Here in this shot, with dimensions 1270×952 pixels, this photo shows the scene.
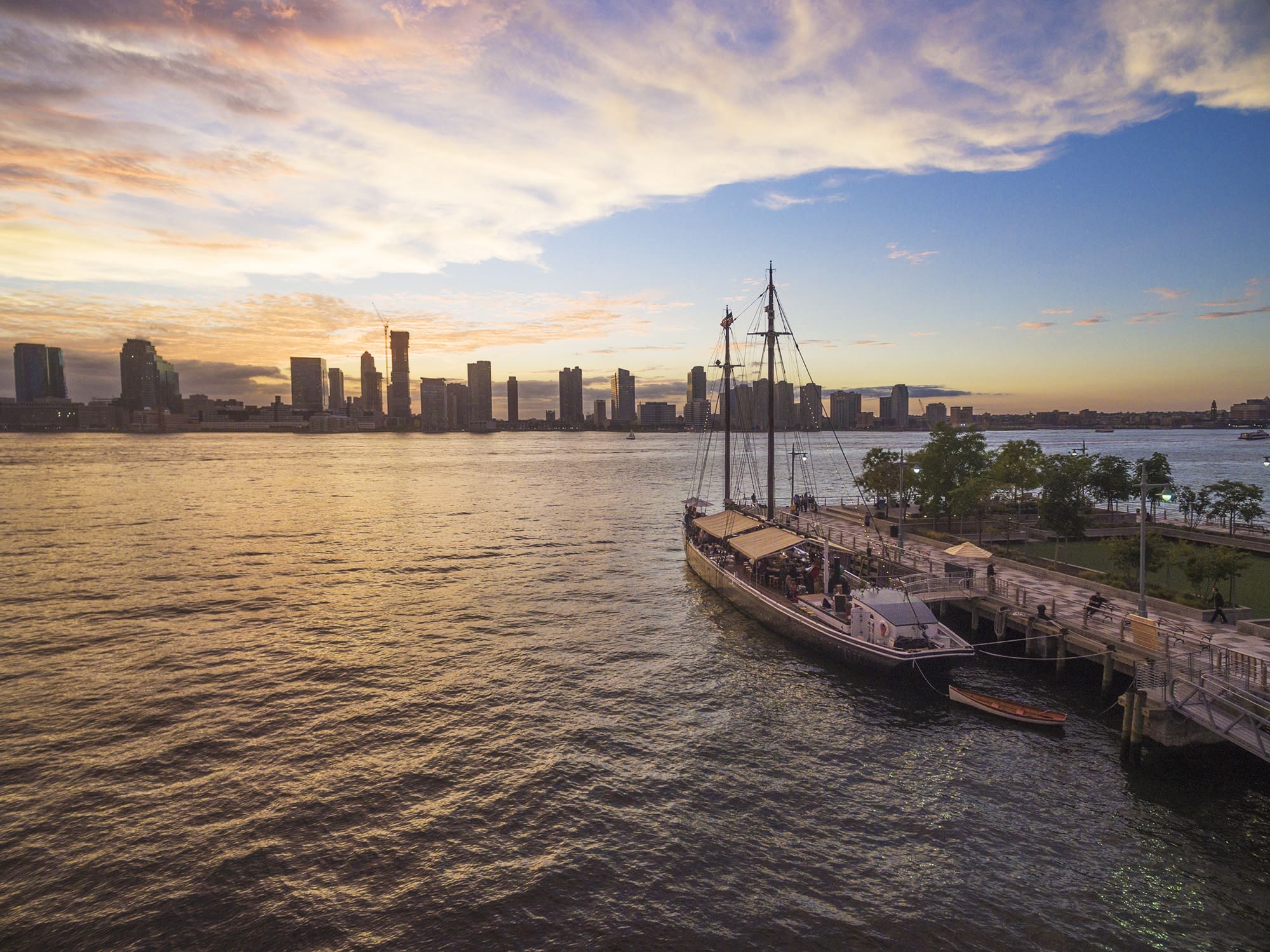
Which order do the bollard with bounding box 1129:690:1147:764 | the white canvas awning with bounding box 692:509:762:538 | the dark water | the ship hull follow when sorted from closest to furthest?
the dark water
the bollard with bounding box 1129:690:1147:764
the ship hull
the white canvas awning with bounding box 692:509:762:538

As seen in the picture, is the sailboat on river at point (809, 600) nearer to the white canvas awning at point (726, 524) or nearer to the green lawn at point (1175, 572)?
the white canvas awning at point (726, 524)

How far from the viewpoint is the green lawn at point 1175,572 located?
33812 mm

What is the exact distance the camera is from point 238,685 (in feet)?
102

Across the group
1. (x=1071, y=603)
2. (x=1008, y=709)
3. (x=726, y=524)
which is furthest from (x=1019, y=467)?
(x=1008, y=709)

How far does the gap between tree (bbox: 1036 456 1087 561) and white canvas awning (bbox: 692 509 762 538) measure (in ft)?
62.9

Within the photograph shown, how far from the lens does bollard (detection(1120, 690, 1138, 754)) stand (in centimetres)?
2310

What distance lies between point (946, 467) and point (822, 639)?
3185 centimetres

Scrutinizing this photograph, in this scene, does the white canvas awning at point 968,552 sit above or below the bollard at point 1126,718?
above

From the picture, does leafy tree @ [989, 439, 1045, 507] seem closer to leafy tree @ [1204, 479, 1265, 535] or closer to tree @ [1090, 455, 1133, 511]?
tree @ [1090, 455, 1133, 511]

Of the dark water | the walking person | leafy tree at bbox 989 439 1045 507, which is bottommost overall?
the dark water

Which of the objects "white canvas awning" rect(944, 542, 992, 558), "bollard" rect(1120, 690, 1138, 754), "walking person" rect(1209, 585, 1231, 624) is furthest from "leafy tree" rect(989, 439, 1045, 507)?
"bollard" rect(1120, 690, 1138, 754)

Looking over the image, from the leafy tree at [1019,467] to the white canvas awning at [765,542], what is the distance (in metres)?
22.4

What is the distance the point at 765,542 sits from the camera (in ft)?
137

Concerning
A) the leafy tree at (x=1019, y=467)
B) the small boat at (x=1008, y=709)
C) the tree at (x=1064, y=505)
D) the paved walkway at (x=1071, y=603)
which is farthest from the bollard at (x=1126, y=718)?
the leafy tree at (x=1019, y=467)
